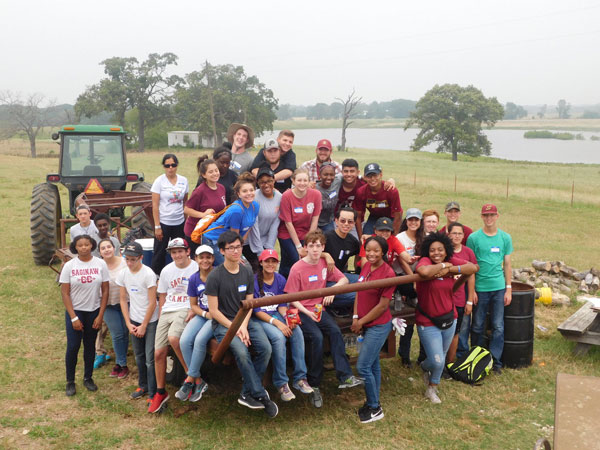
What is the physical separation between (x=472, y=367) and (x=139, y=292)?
352 centimetres

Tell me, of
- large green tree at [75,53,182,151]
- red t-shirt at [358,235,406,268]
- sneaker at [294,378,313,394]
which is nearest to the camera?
sneaker at [294,378,313,394]

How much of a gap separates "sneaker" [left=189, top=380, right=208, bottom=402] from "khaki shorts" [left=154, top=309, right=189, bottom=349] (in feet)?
1.64

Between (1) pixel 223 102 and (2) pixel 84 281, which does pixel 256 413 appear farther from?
(1) pixel 223 102

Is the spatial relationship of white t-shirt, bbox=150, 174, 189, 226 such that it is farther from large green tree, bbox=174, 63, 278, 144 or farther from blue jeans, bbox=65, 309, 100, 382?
large green tree, bbox=174, 63, 278, 144

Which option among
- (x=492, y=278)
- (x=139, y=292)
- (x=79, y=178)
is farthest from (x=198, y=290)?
(x=79, y=178)

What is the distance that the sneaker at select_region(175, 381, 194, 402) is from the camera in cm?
484

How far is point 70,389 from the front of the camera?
550 cm

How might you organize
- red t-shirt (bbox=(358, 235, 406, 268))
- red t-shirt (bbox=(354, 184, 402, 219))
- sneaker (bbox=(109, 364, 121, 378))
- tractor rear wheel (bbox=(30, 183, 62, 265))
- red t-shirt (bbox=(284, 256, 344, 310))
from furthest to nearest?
tractor rear wheel (bbox=(30, 183, 62, 265)), red t-shirt (bbox=(354, 184, 402, 219)), sneaker (bbox=(109, 364, 121, 378)), red t-shirt (bbox=(358, 235, 406, 268)), red t-shirt (bbox=(284, 256, 344, 310))

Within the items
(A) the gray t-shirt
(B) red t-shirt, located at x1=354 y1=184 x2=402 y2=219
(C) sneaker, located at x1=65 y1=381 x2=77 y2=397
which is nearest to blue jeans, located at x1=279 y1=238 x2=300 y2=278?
(A) the gray t-shirt

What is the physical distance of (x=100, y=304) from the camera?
555 centimetres

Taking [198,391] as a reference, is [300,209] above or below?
above

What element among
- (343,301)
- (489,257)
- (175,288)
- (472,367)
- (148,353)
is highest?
(489,257)

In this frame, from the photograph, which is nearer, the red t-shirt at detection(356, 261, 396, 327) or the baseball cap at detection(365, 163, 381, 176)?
the red t-shirt at detection(356, 261, 396, 327)

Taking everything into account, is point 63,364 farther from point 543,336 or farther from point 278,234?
point 543,336
